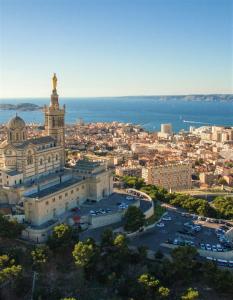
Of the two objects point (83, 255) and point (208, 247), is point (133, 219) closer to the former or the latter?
point (208, 247)

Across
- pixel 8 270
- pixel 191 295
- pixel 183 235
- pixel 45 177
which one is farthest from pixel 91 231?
pixel 191 295

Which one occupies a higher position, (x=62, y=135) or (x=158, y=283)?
(x=62, y=135)

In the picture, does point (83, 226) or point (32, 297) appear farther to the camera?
point (83, 226)

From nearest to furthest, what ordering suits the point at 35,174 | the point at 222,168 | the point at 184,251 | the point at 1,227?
the point at 184,251
the point at 1,227
the point at 35,174
the point at 222,168

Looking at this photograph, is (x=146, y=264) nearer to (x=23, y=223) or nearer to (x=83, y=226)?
(x=83, y=226)

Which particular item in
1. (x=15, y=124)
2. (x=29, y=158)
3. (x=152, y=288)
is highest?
(x=15, y=124)

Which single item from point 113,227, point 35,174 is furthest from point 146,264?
point 35,174

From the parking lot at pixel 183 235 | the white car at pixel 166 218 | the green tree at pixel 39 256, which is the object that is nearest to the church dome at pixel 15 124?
the green tree at pixel 39 256
